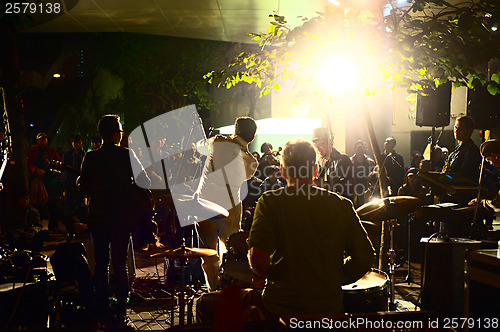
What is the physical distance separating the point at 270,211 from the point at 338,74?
10.4ft

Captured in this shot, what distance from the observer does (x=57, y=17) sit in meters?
14.6

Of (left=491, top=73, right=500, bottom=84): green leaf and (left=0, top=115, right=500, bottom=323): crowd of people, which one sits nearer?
(left=0, top=115, right=500, bottom=323): crowd of people

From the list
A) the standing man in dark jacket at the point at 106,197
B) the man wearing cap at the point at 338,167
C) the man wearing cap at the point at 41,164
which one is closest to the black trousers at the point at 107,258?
the standing man in dark jacket at the point at 106,197

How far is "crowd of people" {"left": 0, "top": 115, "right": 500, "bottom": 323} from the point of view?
2.71 metres

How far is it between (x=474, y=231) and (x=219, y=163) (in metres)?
2.62

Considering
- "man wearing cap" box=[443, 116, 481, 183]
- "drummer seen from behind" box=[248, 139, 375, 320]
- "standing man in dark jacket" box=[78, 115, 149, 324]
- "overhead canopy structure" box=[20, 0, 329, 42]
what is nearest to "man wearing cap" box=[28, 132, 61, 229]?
"overhead canopy structure" box=[20, 0, 329, 42]

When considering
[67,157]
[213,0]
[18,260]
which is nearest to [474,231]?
[18,260]

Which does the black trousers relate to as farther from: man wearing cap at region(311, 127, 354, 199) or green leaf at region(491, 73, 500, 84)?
green leaf at region(491, 73, 500, 84)

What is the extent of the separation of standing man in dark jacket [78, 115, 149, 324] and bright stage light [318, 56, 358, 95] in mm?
2328

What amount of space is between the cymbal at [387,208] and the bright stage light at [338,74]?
5.97ft

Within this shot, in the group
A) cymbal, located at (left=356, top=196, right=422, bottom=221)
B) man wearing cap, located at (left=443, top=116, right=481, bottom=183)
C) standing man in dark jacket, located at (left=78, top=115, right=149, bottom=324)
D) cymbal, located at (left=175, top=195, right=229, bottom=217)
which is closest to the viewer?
cymbal, located at (left=356, top=196, right=422, bottom=221)

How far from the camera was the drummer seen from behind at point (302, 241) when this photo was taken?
2.70 metres

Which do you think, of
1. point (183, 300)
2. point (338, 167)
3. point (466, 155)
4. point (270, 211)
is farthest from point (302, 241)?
point (338, 167)

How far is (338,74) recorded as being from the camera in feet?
17.9
